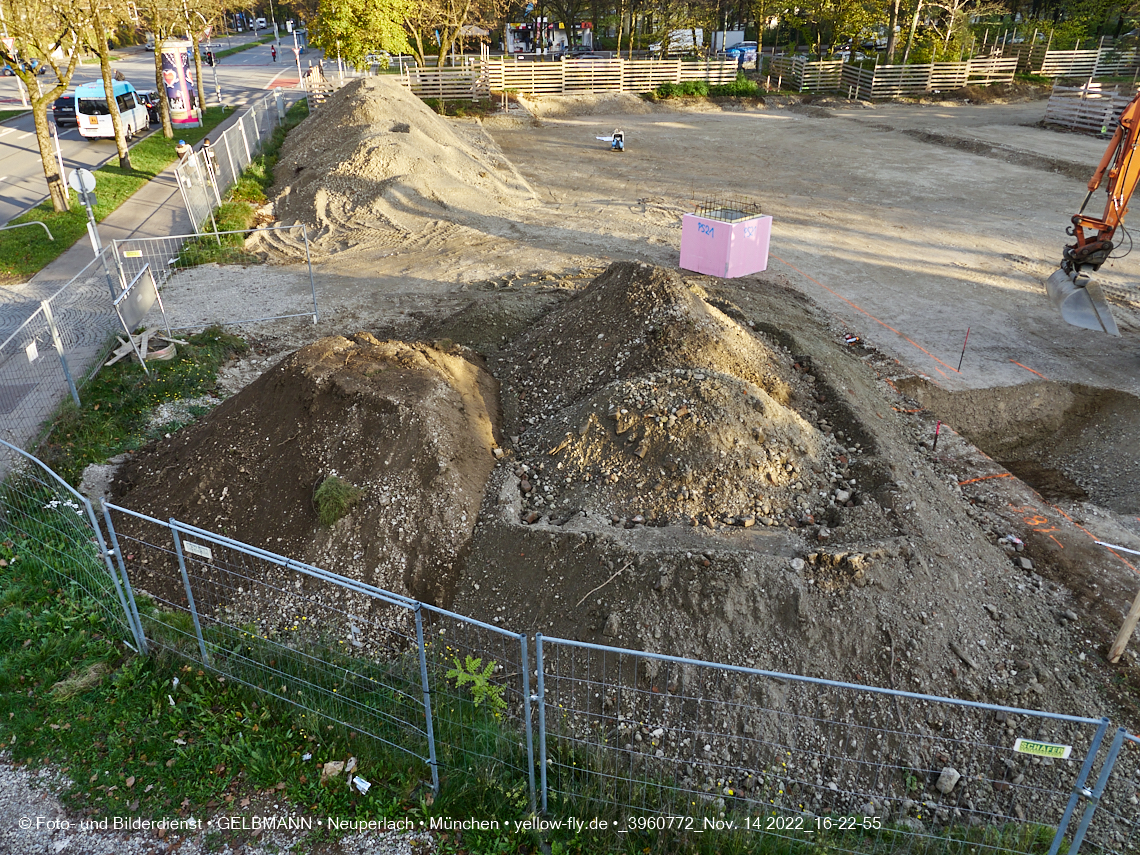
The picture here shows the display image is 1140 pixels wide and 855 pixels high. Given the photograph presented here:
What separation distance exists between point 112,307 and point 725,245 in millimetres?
12372

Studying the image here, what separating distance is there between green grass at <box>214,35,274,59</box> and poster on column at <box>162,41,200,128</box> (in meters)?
32.1

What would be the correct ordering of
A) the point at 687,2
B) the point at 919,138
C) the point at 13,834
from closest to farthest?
the point at 13,834
the point at 919,138
the point at 687,2

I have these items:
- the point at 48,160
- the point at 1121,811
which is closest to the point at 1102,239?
the point at 1121,811

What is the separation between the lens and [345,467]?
8.37 m

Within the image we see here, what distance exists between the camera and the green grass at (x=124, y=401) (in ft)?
33.1

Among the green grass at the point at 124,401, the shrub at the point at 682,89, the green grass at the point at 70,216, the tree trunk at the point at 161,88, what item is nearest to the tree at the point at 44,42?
the green grass at the point at 70,216

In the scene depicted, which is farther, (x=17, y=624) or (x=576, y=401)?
(x=576, y=401)

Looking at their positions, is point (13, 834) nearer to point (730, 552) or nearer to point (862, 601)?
point (730, 552)

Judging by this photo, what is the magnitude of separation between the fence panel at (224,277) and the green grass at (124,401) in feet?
5.27

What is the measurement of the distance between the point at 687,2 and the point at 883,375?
4976cm

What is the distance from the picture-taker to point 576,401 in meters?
10.3

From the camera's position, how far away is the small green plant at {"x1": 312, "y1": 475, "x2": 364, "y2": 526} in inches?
310

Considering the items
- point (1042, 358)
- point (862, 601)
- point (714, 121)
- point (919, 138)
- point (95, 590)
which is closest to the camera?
point (862, 601)

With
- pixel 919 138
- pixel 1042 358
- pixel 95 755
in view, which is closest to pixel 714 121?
pixel 919 138
